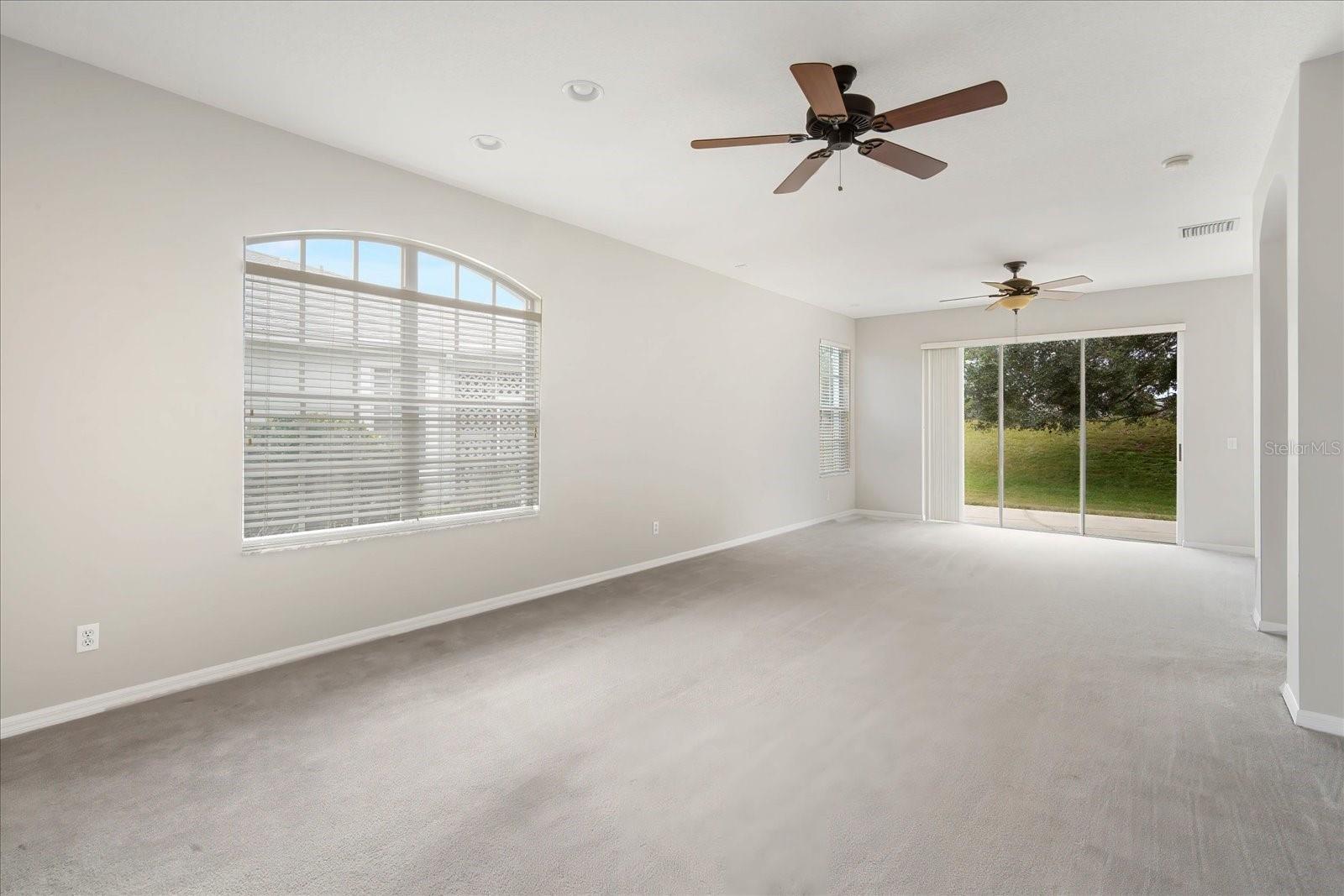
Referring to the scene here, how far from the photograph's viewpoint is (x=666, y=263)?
5.59m

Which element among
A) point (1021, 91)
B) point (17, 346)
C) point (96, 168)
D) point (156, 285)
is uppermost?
point (1021, 91)

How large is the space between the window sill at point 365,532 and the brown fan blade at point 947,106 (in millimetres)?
3210

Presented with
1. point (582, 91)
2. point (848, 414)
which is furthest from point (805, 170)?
point (848, 414)

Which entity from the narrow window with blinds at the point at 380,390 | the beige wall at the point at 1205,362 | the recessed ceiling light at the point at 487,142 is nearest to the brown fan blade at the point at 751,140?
the recessed ceiling light at the point at 487,142

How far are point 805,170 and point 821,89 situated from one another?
671 millimetres

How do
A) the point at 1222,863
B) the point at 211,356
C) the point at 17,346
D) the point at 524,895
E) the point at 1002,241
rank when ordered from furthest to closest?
the point at 1002,241 < the point at 211,356 < the point at 17,346 < the point at 1222,863 < the point at 524,895

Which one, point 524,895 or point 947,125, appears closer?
point 524,895

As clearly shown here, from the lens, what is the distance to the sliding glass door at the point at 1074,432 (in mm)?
9328

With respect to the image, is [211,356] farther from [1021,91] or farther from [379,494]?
[1021,91]

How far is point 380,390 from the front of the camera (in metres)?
3.63

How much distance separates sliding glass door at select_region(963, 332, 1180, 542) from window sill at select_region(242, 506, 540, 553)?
23.0 feet

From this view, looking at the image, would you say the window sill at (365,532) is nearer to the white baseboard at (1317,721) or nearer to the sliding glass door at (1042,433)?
the white baseboard at (1317,721)

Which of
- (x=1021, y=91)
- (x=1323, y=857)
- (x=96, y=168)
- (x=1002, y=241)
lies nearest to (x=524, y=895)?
(x=1323, y=857)

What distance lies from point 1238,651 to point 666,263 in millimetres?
4781
